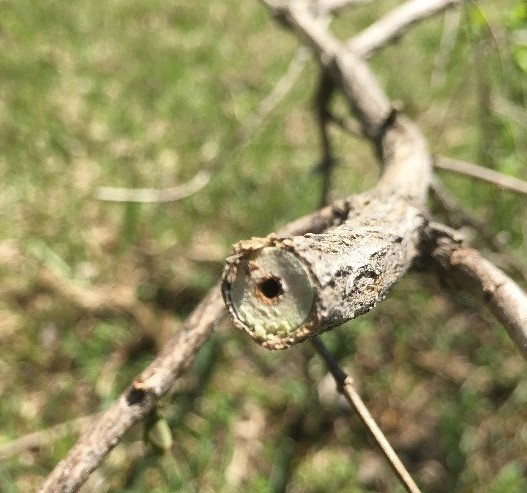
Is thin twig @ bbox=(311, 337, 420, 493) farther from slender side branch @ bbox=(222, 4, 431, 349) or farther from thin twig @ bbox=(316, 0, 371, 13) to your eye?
thin twig @ bbox=(316, 0, 371, 13)

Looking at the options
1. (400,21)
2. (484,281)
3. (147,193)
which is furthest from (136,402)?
(400,21)

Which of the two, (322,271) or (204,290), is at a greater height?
(204,290)

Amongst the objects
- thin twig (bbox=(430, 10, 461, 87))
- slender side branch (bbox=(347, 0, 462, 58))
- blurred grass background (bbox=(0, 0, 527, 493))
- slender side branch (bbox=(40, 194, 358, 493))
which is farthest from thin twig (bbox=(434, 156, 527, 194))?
thin twig (bbox=(430, 10, 461, 87))

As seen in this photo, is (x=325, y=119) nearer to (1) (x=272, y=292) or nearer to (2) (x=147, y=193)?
(2) (x=147, y=193)

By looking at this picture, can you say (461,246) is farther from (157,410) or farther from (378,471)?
(378,471)

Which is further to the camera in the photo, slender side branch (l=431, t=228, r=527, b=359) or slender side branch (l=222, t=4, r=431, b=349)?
slender side branch (l=431, t=228, r=527, b=359)

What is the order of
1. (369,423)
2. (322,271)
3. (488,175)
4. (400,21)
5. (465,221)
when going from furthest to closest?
1. (400,21)
2. (465,221)
3. (488,175)
4. (369,423)
5. (322,271)

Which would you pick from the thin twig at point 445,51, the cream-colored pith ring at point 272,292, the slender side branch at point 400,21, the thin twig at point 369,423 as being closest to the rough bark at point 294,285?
the cream-colored pith ring at point 272,292
